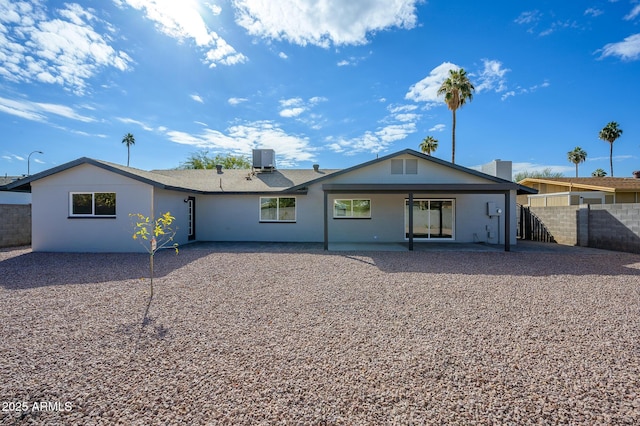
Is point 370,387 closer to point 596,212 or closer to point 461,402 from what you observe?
point 461,402

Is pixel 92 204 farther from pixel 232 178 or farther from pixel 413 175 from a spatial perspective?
pixel 413 175

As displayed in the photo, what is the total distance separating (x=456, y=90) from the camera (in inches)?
934

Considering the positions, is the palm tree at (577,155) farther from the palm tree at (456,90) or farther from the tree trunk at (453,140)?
the tree trunk at (453,140)

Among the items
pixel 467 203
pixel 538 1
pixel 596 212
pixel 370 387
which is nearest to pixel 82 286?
pixel 370 387

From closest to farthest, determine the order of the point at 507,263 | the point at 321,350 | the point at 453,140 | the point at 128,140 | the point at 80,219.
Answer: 1. the point at 321,350
2. the point at 507,263
3. the point at 80,219
4. the point at 453,140
5. the point at 128,140

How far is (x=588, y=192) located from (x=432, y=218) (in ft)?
42.6

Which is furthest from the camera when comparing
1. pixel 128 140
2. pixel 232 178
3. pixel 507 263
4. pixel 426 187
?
pixel 128 140

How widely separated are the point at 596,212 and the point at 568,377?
44.9 ft

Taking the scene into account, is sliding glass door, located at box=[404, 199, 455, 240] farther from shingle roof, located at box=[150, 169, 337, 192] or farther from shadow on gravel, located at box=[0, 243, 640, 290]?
shingle roof, located at box=[150, 169, 337, 192]

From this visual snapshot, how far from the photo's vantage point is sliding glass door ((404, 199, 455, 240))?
47.0 feet

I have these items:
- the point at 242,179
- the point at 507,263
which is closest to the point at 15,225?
the point at 242,179

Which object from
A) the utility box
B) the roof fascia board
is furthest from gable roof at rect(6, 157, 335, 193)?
the utility box

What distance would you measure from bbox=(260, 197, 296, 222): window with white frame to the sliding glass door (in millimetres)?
5584

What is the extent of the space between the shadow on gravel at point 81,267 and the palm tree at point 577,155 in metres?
55.2
